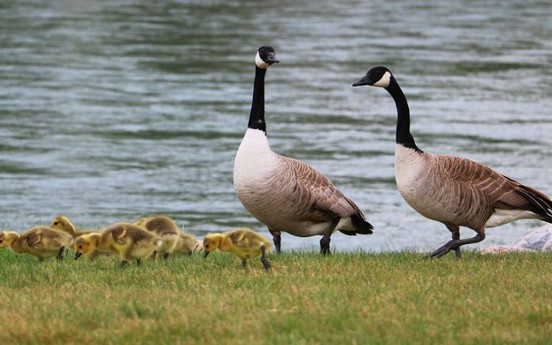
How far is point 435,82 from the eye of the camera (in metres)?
38.5

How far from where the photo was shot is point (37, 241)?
36.4ft

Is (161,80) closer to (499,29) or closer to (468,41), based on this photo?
(468,41)

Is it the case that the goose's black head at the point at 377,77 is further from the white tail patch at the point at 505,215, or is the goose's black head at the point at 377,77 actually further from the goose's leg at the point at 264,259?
the goose's leg at the point at 264,259

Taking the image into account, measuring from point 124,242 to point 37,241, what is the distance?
1002mm

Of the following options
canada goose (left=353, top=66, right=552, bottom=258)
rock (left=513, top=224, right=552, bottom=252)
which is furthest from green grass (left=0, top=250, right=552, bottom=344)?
rock (left=513, top=224, right=552, bottom=252)

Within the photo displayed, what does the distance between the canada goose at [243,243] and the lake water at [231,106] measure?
5.55 meters

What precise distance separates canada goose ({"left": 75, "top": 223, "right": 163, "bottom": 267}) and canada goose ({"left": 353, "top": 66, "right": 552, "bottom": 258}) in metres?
2.64

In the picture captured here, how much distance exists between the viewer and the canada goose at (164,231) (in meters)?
11.3

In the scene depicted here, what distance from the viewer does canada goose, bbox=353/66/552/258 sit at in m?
11.8

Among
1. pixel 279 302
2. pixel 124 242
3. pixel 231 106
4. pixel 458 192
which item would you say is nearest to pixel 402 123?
pixel 458 192

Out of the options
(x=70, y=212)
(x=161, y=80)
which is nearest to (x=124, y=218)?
(x=70, y=212)

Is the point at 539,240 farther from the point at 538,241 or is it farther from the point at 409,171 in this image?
the point at 409,171

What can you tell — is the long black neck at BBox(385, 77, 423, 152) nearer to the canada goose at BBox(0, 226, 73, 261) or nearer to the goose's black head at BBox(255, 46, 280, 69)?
the goose's black head at BBox(255, 46, 280, 69)

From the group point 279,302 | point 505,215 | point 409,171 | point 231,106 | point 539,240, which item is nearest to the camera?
point 279,302
